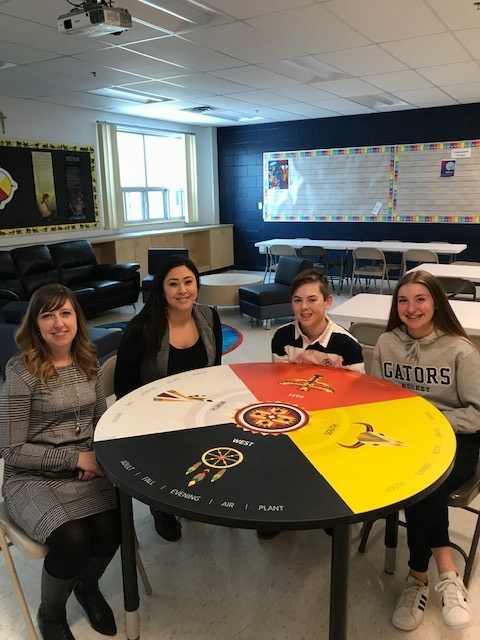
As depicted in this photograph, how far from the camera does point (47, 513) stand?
Result: 5.25ft

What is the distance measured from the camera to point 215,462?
1.41 m

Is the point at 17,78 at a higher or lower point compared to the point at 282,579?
higher

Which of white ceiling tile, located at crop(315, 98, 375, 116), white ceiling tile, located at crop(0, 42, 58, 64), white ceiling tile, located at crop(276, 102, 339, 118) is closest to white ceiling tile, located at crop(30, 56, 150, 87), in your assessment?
white ceiling tile, located at crop(0, 42, 58, 64)

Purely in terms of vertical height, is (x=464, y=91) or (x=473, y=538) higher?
(x=464, y=91)

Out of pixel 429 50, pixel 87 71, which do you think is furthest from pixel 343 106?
pixel 87 71

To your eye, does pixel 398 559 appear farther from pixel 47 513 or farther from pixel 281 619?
pixel 47 513

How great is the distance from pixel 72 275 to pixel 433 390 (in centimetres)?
544

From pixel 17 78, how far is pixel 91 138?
7.30 feet

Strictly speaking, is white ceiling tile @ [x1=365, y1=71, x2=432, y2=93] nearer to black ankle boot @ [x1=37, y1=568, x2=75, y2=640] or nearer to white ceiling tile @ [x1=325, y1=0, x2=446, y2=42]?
white ceiling tile @ [x1=325, y1=0, x2=446, y2=42]

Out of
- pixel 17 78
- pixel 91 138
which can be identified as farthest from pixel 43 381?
pixel 91 138

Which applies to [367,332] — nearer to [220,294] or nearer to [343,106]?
[220,294]

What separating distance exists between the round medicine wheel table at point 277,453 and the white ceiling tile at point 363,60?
12.3 ft

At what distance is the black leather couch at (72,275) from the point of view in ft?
19.4

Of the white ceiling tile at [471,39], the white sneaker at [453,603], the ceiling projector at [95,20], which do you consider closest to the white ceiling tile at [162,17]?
the ceiling projector at [95,20]
